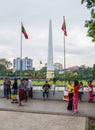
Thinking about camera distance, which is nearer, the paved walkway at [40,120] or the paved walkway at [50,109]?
the paved walkway at [40,120]

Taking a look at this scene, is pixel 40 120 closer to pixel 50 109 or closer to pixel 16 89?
pixel 50 109

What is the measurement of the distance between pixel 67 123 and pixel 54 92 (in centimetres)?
924

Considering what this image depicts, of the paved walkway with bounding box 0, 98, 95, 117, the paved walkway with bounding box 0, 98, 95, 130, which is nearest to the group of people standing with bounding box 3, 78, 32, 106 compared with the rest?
the paved walkway with bounding box 0, 98, 95, 117

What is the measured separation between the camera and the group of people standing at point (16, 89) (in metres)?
17.8

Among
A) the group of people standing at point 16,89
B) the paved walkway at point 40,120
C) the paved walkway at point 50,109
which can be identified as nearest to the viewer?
the paved walkway at point 40,120

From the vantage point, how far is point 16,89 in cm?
1855

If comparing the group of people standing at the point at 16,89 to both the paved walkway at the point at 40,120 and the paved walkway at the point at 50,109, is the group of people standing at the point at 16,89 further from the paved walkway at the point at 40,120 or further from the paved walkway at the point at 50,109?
the paved walkway at the point at 40,120

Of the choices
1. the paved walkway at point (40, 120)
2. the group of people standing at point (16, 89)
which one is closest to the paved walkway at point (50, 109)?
the paved walkway at point (40, 120)

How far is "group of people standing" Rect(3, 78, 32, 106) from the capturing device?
17844 mm

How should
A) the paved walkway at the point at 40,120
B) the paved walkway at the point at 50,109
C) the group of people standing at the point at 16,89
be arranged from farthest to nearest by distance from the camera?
1. the group of people standing at the point at 16,89
2. the paved walkway at the point at 50,109
3. the paved walkway at the point at 40,120

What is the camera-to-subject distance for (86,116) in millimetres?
12906

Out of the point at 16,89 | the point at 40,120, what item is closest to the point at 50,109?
the point at 40,120

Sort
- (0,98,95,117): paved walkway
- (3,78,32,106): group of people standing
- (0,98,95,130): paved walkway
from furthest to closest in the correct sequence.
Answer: (3,78,32,106): group of people standing, (0,98,95,117): paved walkway, (0,98,95,130): paved walkway

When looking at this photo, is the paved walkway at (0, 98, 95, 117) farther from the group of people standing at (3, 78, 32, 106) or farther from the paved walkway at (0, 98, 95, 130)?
the group of people standing at (3, 78, 32, 106)
